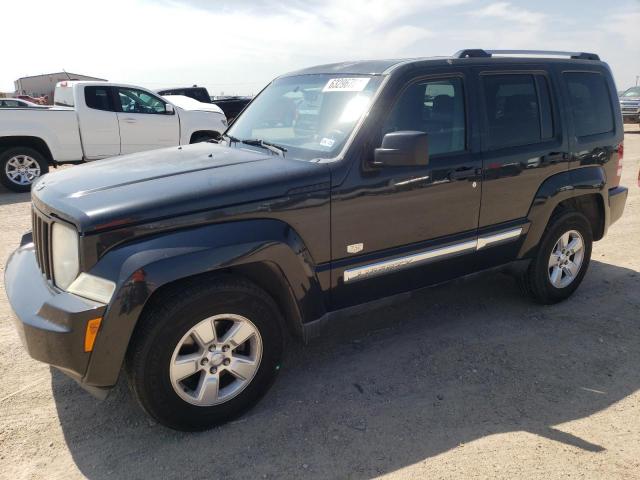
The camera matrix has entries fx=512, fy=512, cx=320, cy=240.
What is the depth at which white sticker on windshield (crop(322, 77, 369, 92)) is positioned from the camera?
3.26 meters

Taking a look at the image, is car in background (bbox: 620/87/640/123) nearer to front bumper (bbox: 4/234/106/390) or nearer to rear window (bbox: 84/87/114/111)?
rear window (bbox: 84/87/114/111)

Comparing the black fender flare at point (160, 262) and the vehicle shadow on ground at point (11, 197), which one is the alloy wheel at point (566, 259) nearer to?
the black fender flare at point (160, 262)

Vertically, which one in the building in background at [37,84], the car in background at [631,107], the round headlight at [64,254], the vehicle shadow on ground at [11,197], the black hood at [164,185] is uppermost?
the building in background at [37,84]

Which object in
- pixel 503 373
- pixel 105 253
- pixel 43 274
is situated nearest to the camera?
pixel 105 253

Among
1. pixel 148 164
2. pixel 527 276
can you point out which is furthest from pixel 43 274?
pixel 527 276

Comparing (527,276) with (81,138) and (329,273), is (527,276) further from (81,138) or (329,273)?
(81,138)

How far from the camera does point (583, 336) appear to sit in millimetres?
3852

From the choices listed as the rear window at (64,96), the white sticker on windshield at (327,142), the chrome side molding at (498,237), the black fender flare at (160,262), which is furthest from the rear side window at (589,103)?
the rear window at (64,96)

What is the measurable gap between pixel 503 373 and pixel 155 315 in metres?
2.23

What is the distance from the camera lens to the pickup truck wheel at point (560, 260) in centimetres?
416

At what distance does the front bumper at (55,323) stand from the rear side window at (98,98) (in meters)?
7.92

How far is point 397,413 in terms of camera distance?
9.63 ft

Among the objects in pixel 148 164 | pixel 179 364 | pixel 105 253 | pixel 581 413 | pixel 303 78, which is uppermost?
pixel 303 78

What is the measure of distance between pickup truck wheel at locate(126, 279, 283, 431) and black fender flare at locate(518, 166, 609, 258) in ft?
7.42
